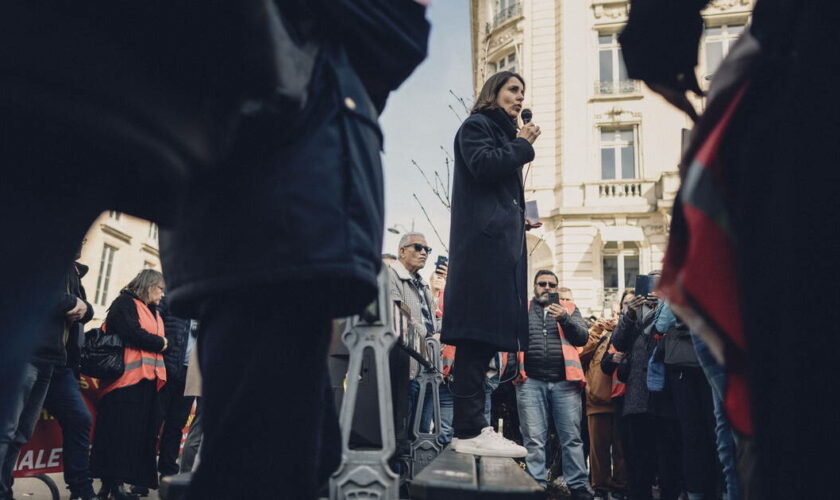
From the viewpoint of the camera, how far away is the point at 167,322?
6.40 m

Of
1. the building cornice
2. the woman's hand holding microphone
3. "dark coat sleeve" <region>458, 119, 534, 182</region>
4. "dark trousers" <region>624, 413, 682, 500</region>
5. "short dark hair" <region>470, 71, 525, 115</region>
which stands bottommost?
"dark trousers" <region>624, 413, 682, 500</region>

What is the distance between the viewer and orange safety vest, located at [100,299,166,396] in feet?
18.1

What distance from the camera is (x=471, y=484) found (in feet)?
6.47

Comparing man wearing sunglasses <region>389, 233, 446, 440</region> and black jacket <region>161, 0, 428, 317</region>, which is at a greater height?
man wearing sunglasses <region>389, 233, 446, 440</region>

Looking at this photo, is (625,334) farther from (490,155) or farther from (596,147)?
(596,147)

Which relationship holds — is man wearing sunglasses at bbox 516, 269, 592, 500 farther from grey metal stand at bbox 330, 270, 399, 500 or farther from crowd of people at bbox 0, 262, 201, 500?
grey metal stand at bbox 330, 270, 399, 500

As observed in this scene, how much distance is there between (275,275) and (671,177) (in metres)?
22.9

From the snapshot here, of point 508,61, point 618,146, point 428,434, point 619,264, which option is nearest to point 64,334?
point 428,434

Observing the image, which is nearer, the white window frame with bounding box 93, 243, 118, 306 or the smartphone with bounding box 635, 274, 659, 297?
the smartphone with bounding box 635, 274, 659, 297

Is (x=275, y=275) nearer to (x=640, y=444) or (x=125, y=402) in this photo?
(x=125, y=402)

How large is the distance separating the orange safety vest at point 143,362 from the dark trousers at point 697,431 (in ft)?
15.5

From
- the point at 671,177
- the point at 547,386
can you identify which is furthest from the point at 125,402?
the point at 671,177

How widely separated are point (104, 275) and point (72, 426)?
21.8m

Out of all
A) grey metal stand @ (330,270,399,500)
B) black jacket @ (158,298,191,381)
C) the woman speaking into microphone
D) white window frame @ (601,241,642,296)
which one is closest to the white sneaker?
the woman speaking into microphone
